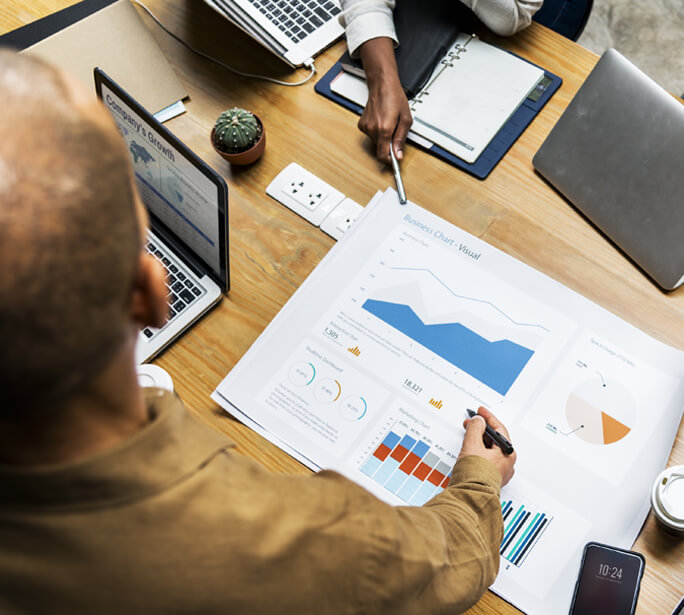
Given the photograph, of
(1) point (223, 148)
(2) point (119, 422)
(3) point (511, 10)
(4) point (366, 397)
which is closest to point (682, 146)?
(3) point (511, 10)

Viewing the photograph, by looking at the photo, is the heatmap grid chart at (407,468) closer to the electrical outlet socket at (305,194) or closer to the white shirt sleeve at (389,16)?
the electrical outlet socket at (305,194)

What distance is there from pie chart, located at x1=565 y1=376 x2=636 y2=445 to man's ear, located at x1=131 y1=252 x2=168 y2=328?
0.57 m

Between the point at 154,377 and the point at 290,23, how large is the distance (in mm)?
662

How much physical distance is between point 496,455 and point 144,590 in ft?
1.49

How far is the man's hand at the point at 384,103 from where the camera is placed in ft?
3.08

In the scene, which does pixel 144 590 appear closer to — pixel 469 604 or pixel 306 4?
pixel 469 604

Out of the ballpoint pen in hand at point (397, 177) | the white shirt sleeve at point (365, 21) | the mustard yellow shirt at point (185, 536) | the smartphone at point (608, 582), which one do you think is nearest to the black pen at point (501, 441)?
the smartphone at point (608, 582)

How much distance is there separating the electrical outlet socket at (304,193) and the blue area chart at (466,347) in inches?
7.1

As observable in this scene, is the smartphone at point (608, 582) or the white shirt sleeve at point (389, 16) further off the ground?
the white shirt sleeve at point (389, 16)

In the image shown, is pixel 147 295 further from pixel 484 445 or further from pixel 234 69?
pixel 234 69

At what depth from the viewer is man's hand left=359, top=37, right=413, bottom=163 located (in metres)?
0.94

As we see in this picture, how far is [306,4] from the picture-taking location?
108 cm

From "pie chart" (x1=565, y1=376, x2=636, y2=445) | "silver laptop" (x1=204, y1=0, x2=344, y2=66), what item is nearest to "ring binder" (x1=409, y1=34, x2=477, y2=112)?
"silver laptop" (x1=204, y1=0, x2=344, y2=66)

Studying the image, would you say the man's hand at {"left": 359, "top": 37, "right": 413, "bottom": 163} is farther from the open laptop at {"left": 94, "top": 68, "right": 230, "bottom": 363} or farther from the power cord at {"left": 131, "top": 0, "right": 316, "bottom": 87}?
the open laptop at {"left": 94, "top": 68, "right": 230, "bottom": 363}
